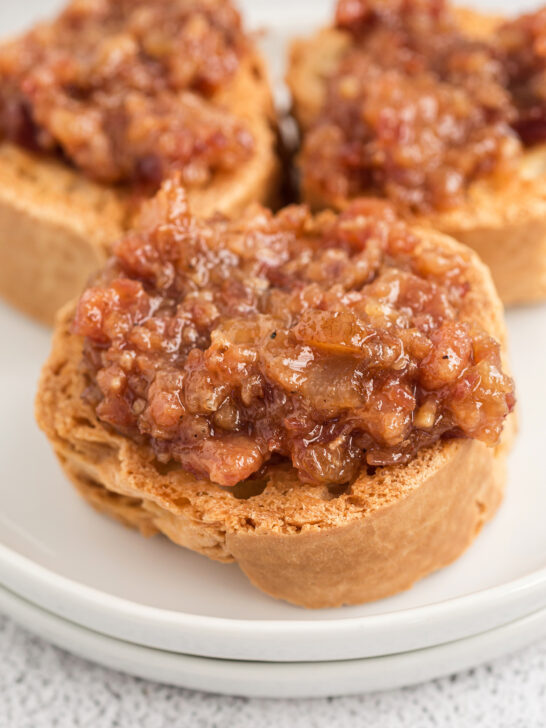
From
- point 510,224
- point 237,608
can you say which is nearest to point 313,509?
point 237,608

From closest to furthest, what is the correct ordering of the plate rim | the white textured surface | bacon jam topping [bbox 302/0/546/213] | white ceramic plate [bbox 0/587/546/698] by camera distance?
the plate rim < white ceramic plate [bbox 0/587/546/698] < the white textured surface < bacon jam topping [bbox 302/0/546/213]

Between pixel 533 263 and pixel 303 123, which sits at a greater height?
pixel 303 123

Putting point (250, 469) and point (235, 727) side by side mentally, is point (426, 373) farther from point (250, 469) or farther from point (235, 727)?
point (235, 727)

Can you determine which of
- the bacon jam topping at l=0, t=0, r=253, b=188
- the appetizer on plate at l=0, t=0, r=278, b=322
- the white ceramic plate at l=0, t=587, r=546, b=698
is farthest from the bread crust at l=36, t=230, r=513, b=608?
the bacon jam topping at l=0, t=0, r=253, b=188

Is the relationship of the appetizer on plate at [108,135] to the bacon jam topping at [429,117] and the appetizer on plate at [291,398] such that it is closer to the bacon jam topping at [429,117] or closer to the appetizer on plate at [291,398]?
the bacon jam topping at [429,117]

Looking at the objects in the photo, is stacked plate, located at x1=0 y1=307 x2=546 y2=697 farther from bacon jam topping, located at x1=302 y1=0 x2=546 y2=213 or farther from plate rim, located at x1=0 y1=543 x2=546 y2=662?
bacon jam topping, located at x1=302 y1=0 x2=546 y2=213

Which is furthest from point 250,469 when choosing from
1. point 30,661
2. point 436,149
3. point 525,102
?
point 525,102

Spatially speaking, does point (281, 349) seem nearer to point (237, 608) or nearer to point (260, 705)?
point (237, 608)
